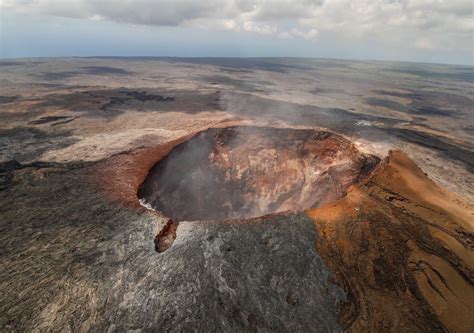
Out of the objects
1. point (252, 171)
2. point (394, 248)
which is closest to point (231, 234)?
point (394, 248)

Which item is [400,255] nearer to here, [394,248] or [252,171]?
[394,248]

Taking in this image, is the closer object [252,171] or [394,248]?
[394,248]

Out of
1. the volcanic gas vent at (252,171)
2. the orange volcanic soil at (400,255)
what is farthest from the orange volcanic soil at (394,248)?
the volcanic gas vent at (252,171)

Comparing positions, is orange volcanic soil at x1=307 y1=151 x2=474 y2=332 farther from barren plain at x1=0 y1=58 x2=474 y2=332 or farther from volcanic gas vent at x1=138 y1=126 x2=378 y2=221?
volcanic gas vent at x1=138 y1=126 x2=378 y2=221

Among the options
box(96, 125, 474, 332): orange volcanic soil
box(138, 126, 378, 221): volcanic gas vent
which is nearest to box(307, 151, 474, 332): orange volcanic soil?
box(96, 125, 474, 332): orange volcanic soil

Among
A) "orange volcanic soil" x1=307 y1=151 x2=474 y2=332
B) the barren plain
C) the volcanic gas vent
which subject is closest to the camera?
the barren plain

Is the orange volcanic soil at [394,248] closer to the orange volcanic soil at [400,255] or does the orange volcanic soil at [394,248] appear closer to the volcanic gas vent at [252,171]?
the orange volcanic soil at [400,255]

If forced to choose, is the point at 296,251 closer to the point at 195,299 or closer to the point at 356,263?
the point at 356,263

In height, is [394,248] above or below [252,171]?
above

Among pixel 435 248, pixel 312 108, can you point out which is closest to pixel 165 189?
pixel 435 248
